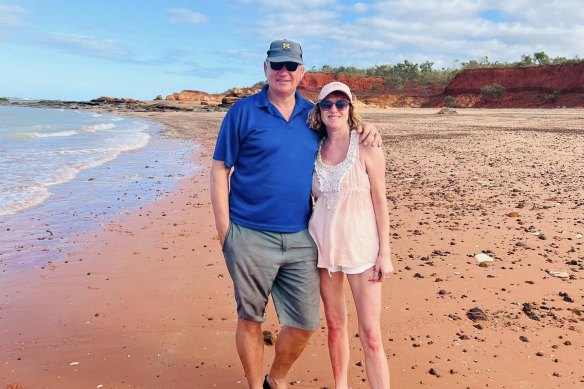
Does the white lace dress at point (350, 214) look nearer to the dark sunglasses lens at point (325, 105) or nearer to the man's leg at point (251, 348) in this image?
the dark sunglasses lens at point (325, 105)

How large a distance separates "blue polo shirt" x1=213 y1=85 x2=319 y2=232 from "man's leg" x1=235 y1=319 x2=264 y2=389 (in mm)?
629

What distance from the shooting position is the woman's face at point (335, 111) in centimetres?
291

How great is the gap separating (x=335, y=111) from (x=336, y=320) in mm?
1230

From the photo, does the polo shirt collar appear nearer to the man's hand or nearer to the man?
the man

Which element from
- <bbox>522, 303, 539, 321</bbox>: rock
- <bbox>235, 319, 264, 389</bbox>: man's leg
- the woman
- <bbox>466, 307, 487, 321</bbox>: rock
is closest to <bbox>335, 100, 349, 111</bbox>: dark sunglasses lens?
the woman

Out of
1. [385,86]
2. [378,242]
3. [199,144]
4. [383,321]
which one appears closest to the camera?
[378,242]

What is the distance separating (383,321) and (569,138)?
1274 cm

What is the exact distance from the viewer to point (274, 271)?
10.1ft

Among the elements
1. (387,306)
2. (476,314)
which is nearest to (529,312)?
(476,314)

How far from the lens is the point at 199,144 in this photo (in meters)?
20.2

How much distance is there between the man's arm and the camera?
301 centimetres

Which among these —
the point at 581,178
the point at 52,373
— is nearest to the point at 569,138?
the point at 581,178

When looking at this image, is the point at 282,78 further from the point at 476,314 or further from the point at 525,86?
the point at 525,86

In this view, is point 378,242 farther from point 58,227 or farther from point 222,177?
point 58,227
